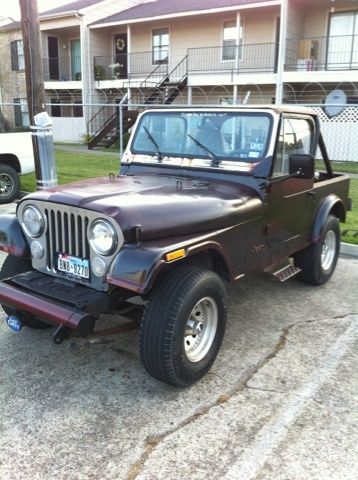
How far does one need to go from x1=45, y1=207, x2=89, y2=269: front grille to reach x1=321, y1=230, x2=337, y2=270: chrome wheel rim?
310cm

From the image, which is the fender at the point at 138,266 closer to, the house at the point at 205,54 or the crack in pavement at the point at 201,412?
the crack in pavement at the point at 201,412

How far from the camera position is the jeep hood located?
320cm

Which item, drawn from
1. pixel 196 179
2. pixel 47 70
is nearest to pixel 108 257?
pixel 196 179

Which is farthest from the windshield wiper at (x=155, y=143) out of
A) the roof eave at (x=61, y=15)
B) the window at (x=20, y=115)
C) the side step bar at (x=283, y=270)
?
the window at (x=20, y=115)

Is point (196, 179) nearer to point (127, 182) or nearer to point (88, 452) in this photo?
point (127, 182)

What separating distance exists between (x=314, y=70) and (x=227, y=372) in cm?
1727

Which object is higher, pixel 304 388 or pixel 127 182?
pixel 127 182

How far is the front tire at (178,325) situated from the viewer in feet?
10.1

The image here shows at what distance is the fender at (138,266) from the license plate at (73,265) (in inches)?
12.9

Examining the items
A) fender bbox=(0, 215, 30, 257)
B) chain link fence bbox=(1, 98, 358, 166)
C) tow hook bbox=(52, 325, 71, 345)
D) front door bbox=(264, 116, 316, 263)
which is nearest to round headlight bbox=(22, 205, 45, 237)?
fender bbox=(0, 215, 30, 257)

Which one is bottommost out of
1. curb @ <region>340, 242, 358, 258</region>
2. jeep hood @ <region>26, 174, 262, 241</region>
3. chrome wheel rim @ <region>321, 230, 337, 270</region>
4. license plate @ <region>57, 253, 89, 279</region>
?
curb @ <region>340, 242, 358, 258</region>

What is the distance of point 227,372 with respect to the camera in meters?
3.64

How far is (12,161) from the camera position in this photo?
9.73m

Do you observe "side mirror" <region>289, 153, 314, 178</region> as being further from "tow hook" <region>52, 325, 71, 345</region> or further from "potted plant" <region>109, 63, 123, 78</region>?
"potted plant" <region>109, 63, 123, 78</region>
